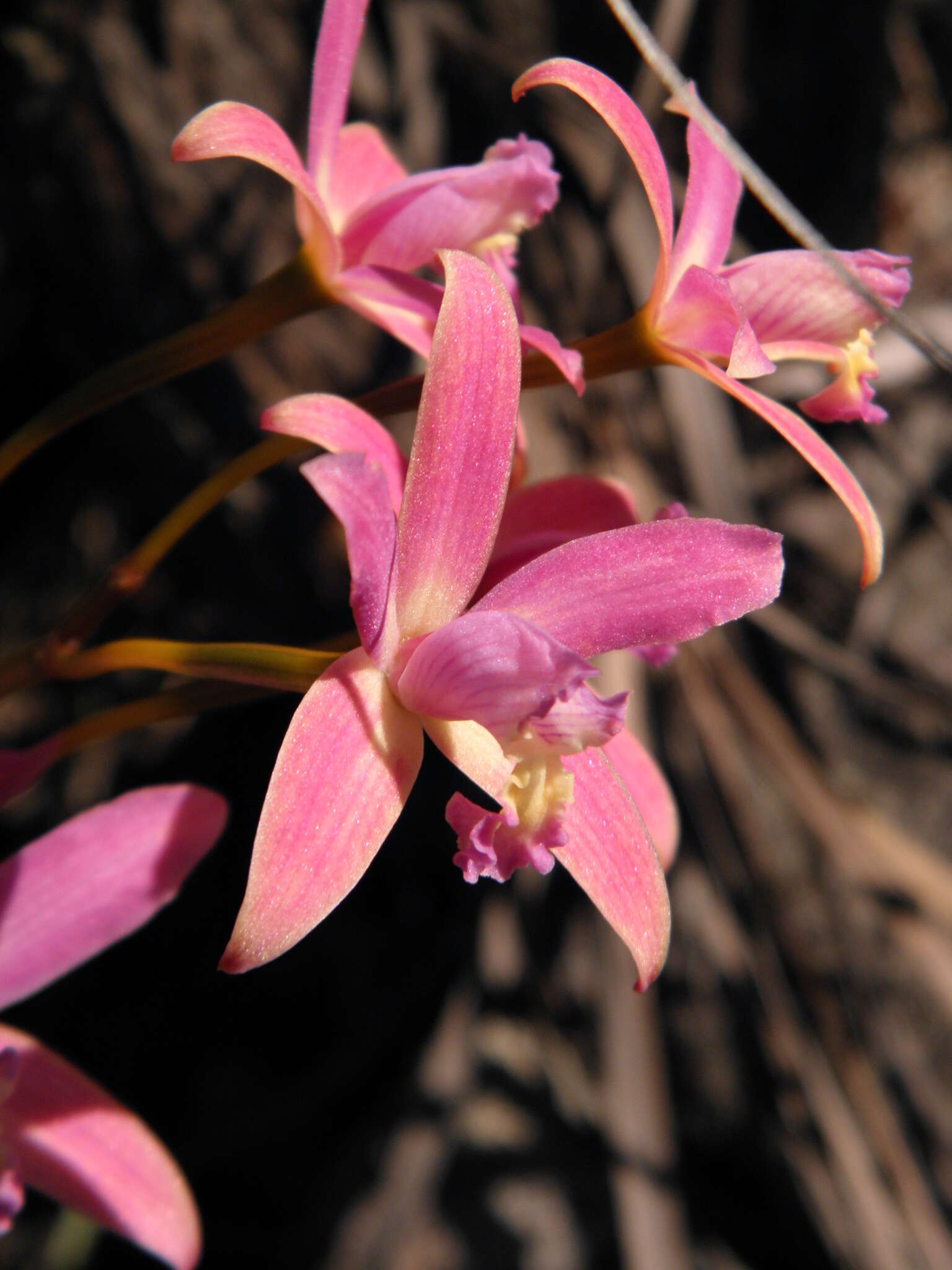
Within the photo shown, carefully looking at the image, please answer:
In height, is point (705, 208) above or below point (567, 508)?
above

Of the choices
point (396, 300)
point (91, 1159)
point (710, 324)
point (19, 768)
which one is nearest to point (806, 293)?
point (710, 324)

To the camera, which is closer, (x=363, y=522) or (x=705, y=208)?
(x=363, y=522)

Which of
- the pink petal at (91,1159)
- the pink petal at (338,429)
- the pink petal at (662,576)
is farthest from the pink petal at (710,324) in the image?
the pink petal at (91,1159)

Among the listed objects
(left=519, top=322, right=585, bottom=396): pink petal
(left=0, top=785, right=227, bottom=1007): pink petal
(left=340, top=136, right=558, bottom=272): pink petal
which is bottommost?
(left=0, top=785, right=227, bottom=1007): pink petal

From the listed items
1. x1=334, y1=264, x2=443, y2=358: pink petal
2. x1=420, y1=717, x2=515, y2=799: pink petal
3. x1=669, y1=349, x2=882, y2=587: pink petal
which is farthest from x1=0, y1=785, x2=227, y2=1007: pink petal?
x1=669, y1=349, x2=882, y2=587: pink petal

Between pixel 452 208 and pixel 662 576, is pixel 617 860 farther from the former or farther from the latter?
pixel 452 208

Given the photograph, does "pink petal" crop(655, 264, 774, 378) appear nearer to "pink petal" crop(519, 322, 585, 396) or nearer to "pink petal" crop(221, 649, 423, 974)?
"pink petal" crop(519, 322, 585, 396)

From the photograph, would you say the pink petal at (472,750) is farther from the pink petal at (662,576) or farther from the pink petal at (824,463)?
the pink petal at (824,463)
